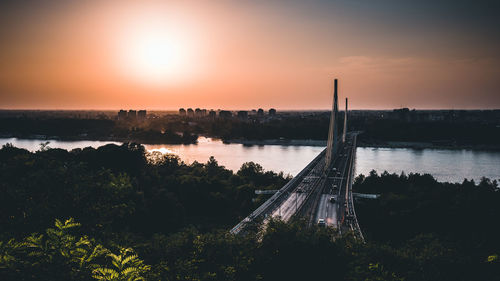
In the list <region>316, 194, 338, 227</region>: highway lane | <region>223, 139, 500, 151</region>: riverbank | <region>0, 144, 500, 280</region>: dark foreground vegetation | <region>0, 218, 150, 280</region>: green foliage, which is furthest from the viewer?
<region>223, 139, 500, 151</region>: riverbank

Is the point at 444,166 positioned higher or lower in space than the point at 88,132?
lower

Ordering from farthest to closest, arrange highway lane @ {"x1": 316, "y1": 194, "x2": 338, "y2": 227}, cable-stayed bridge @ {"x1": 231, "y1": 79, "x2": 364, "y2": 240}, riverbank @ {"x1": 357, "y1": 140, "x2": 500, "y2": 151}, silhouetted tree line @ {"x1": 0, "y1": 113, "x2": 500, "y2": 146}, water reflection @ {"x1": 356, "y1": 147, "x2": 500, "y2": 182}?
silhouetted tree line @ {"x1": 0, "y1": 113, "x2": 500, "y2": 146}
riverbank @ {"x1": 357, "y1": 140, "x2": 500, "y2": 151}
water reflection @ {"x1": 356, "y1": 147, "x2": 500, "y2": 182}
highway lane @ {"x1": 316, "y1": 194, "x2": 338, "y2": 227}
cable-stayed bridge @ {"x1": 231, "y1": 79, "x2": 364, "y2": 240}

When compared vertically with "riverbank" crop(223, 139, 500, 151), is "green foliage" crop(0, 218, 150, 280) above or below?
above

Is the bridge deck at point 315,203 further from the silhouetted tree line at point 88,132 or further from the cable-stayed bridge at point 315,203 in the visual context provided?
the silhouetted tree line at point 88,132

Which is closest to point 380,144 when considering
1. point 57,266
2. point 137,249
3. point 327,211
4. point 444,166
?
point 444,166

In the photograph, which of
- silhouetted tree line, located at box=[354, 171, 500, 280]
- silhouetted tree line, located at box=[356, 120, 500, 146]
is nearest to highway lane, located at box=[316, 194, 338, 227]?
silhouetted tree line, located at box=[354, 171, 500, 280]

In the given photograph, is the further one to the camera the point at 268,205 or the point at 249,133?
the point at 249,133

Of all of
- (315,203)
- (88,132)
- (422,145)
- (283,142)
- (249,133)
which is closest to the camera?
(315,203)

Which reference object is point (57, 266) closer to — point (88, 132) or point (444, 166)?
point (444, 166)

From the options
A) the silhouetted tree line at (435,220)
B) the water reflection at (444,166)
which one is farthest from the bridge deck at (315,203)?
the water reflection at (444,166)

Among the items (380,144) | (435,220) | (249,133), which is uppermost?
(249,133)

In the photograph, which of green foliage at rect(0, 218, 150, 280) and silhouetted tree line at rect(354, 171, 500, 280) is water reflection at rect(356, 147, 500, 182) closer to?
silhouetted tree line at rect(354, 171, 500, 280)
